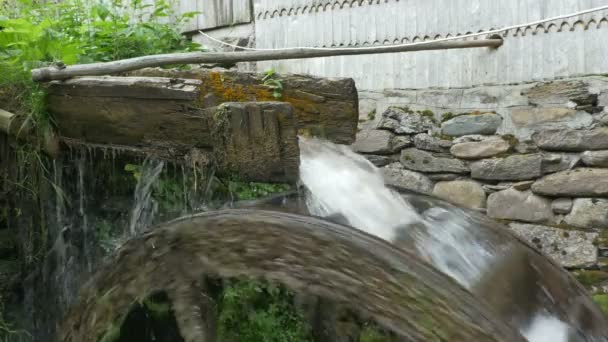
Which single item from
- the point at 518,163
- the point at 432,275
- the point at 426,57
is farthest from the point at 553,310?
the point at 426,57

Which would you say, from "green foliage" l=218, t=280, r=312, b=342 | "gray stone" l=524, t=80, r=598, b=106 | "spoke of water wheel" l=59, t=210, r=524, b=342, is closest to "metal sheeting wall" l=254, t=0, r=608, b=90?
"gray stone" l=524, t=80, r=598, b=106

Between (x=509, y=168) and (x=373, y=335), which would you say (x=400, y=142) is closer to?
(x=509, y=168)

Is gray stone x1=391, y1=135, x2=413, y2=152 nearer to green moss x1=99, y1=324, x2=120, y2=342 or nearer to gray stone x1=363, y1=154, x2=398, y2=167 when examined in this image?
gray stone x1=363, y1=154, x2=398, y2=167

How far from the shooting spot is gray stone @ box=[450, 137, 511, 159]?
3891 millimetres

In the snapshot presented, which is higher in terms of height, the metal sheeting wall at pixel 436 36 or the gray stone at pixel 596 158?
the metal sheeting wall at pixel 436 36

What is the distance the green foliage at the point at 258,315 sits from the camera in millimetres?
2082

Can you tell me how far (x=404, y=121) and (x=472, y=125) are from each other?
45cm

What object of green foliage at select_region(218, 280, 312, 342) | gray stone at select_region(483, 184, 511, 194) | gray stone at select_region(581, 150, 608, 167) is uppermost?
gray stone at select_region(581, 150, 608, 167)

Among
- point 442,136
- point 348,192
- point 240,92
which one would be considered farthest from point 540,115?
point 240,92

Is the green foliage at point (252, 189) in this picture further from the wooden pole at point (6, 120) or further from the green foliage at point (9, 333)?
the green foliage at point (9, 333)

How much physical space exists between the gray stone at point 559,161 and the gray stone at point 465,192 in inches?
15.5

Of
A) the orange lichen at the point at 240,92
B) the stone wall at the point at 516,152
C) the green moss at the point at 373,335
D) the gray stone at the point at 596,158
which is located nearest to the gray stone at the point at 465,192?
the stone wall at the point at 516,152

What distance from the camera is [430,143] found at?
13.6 feet

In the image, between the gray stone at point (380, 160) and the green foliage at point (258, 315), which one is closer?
the green foliage at point (258, 315)
